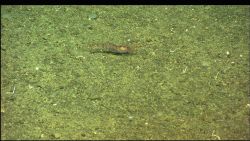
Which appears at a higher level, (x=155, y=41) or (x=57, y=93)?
(x=155, y=41)

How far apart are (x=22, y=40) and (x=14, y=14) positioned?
544 mm

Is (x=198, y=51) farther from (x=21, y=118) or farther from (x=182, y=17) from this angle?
(x=21, y=118)

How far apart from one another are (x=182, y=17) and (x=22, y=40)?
6.55ft

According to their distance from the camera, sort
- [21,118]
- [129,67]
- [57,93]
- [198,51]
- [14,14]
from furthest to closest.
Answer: [14,14]
[198,51]
[129,67]
[57,93]
[21,118]

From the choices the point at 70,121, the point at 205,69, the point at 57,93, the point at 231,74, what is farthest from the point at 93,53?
the point at 231,74

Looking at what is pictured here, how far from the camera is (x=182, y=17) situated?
458cm

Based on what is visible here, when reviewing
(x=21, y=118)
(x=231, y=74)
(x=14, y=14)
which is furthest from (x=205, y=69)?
(x=14, y=14)

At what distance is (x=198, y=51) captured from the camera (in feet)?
13.4

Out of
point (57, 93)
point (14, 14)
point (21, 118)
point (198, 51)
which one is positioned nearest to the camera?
point (21, 118)

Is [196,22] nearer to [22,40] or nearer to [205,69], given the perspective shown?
[205,69]

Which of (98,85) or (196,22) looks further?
(196,22)

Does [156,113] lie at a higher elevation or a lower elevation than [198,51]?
lower

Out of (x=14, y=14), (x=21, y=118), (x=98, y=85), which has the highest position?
(x=14, y=14)

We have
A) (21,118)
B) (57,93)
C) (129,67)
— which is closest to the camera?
(21,118)
